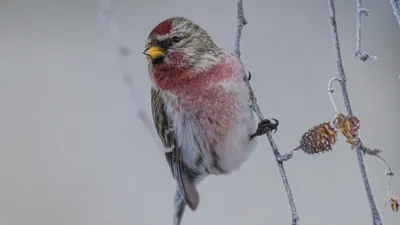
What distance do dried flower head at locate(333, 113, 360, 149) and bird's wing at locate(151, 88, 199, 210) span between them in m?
0.24

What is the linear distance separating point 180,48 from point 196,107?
0.09 meters

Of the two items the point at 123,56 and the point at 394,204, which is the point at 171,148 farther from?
the point at 394,204

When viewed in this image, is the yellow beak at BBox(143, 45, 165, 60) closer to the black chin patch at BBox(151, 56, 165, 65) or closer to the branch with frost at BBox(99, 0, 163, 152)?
the black chin patch at BBox(151, 56, 165, 65)

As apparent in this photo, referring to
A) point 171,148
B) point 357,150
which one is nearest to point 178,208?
point 171,148

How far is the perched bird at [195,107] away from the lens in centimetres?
60

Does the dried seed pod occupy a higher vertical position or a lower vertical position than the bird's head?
lower

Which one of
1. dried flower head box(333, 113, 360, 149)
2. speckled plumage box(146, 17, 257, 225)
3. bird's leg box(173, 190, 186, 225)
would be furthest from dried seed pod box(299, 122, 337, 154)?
bird's leg box(173, 190, 186, 225)

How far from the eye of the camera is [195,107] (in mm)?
671

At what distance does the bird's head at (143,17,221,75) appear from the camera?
0.56 meters

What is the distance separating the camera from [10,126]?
958 millimetres

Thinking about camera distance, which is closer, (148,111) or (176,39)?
(176,39)

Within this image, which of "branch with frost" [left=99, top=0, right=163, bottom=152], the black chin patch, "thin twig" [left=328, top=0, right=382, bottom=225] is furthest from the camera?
"branch with frost" [left=99, top=0, right=163, bottom=152]

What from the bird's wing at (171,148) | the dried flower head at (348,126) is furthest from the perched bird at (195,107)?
the dried flower head at (348,126)

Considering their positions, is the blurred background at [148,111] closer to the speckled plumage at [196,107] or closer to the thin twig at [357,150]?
the speckled plumage at [196,107]
